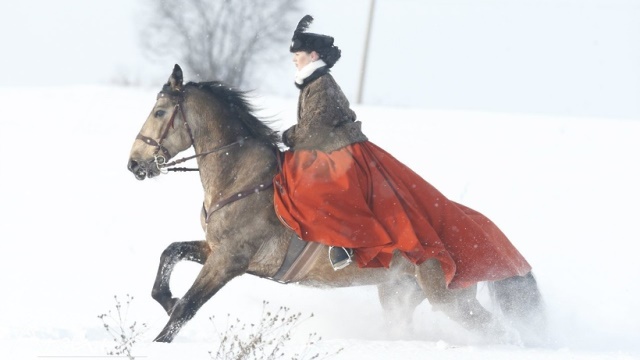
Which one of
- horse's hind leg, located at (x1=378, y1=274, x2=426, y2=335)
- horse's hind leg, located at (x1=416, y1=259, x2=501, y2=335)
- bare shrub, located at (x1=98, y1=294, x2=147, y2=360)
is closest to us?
bare shrub, located at (x1=98, y1=294, x2=147, y2=360)

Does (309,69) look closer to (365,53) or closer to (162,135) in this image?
(162,135)

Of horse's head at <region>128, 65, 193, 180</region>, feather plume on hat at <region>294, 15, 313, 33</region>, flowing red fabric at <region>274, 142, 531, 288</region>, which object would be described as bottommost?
flowing red fabric at <region>274, 142, 531, 288</region>

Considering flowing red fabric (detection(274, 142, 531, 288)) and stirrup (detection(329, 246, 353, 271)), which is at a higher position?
flowing red fabric (detection(274, 142, 531, 288))

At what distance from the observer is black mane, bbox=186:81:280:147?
748 cm

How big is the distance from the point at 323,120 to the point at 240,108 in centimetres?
73

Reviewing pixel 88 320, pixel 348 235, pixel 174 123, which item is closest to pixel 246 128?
pixel 174 123

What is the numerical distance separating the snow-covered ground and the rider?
0.65 metres

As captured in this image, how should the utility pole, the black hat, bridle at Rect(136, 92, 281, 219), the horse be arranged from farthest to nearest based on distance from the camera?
the utility pole → the black hat → bridle at Rect(136, 92, 281, 219) → the horse

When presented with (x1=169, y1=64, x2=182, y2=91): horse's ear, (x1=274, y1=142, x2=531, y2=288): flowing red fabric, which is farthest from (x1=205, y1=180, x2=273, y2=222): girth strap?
(x1=169, y1=64, x2=182, y2=91): horse's ear

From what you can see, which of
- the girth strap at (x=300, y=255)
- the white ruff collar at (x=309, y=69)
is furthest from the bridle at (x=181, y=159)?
the white ruff collar at (x=309, y=69)

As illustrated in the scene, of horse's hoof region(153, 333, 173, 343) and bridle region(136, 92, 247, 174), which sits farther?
bridle region(136, 92, 247, 174)

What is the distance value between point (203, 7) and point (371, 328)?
79.4 feet

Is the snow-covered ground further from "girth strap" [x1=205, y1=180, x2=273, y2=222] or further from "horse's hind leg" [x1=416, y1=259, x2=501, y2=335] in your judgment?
"girth strap" [x1=205, y1=180, x2=273, y2=222]

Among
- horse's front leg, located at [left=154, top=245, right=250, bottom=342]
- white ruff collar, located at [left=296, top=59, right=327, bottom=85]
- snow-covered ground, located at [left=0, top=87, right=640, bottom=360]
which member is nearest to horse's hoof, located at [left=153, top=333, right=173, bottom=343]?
horse's front leg, located at [left=154, top=245, right=250, bottom=342]
